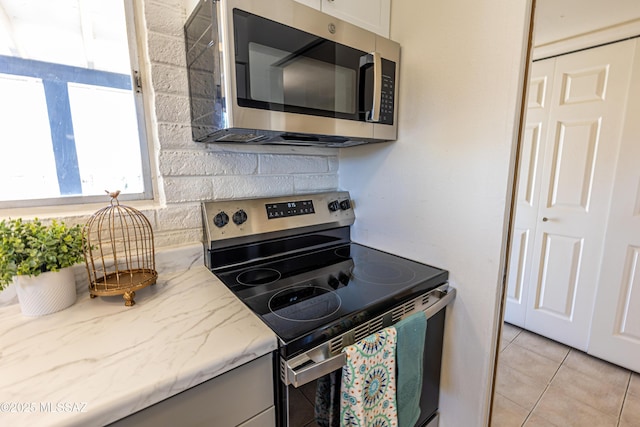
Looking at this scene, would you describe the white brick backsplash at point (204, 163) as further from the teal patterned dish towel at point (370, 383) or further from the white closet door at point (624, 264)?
the white closet door at point (624, 264)

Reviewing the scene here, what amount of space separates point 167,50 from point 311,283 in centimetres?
97

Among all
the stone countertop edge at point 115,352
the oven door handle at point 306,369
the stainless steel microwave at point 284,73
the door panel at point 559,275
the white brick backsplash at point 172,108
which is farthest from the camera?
the door panel at point 559,275

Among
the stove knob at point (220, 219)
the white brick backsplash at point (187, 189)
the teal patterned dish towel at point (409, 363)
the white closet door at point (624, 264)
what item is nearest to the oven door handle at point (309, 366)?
the teal patterned dish towel at point (409, 363)

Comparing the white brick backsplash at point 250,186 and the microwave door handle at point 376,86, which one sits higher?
the microwave door handle at point 376,86

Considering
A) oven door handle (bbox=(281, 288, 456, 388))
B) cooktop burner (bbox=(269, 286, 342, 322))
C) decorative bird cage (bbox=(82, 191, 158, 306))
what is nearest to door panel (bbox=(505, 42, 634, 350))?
cooktop burner (bbox=(269, 286, 342, 322))

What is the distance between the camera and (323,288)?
0.98m

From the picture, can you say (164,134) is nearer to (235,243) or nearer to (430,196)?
(235,243)

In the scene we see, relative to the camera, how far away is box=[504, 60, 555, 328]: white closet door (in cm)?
201

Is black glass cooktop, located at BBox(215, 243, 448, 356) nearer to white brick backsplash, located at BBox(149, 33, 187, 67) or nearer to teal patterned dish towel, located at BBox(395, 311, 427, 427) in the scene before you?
teal patterned dish towel, located at BBox(395, 311, 427, 427)

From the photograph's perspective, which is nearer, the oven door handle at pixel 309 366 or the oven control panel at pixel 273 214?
the oven door handle at pixel 309 366

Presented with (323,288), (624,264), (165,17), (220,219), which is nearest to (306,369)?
(323,288)

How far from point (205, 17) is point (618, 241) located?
2.44 meters

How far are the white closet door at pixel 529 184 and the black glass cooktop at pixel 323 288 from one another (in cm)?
129

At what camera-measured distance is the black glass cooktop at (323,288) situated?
2.47 feet
